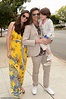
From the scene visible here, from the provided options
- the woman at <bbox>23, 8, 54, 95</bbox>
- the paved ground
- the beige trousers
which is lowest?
the paved ground

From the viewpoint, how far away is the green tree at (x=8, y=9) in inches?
544

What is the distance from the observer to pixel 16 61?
375 cm

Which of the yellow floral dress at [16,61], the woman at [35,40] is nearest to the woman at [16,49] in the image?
the yellow floral dress at [16,61]

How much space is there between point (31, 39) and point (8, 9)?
1036 cm

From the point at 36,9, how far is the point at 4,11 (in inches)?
413

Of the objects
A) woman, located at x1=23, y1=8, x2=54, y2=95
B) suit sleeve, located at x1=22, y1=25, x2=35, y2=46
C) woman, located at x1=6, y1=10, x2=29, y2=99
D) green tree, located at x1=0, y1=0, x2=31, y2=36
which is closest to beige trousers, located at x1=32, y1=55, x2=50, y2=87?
woman, located at x1=23, y1=8, x2=54, y2=95

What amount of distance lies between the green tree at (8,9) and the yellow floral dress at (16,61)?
10381mm

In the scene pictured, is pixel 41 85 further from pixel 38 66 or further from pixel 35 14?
pixel 35 14

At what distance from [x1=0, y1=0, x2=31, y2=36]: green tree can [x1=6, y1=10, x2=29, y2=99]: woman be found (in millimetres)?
10341

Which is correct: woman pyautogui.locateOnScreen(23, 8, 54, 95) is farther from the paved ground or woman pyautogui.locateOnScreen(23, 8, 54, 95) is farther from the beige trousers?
the paved ground

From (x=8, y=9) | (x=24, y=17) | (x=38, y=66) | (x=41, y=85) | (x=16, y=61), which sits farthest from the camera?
(x=8, y=9)

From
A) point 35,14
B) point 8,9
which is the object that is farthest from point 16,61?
point 8,9

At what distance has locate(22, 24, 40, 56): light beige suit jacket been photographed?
370 cm

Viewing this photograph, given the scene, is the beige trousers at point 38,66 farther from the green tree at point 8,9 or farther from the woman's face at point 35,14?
the green tree at point 8,9
